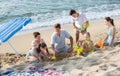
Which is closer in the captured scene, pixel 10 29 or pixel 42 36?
pixel 10 29

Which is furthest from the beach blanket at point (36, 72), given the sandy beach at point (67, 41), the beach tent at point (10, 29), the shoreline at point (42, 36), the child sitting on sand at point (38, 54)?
the shoreline at point (42, 36)

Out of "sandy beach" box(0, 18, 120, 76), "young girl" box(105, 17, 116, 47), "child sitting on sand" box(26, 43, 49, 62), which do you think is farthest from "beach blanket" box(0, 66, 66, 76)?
"young girl" box(105, 17, 116, 47)

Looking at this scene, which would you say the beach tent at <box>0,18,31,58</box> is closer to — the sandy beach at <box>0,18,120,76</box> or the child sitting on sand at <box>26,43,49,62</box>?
the child sitting on sand at <box>26,43,49,62</box>

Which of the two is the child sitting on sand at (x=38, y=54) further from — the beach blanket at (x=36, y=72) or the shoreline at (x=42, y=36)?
the shoreline at (x=42, y=36)

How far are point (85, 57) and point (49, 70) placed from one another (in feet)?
3.47

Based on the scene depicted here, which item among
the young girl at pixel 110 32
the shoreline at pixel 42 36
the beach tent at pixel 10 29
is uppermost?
the beach tent at pixel 10 29

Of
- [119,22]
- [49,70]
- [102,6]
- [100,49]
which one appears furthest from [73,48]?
[102,6]

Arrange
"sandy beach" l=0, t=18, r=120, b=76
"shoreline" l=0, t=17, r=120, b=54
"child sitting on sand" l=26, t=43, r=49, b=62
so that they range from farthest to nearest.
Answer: "shoreline" l=0, t=17, r=120, b=54 → "child sitting on sand" l=26, t=43, r=49, b=62 → "sandy beach" l=0, t=18, r=120, b=76

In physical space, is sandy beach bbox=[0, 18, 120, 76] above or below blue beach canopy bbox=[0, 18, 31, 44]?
below

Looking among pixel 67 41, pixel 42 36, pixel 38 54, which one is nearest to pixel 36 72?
pixel 38 54

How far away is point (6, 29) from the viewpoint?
731 cm

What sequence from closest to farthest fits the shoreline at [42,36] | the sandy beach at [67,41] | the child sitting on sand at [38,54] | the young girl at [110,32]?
1. the sandy beach at [67,41]
2. the child sitting on sand at [38,54]
3. the young girl at [110,32]
4. the shoreline at [42,36]

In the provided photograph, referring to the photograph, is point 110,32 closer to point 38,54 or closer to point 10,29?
point 38,54

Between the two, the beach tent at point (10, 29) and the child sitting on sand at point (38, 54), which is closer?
the beach tent at point (10, 29)
